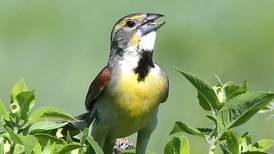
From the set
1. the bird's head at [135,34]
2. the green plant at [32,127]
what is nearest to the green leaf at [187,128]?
the green plant at [32,127]

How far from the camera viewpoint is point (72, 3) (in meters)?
10.7

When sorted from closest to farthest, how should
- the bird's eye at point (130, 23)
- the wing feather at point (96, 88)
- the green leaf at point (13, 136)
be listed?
the green leaf at point (13, 136) → the wing feather at point (96, 88) → the bird's eye at point (130, 23)

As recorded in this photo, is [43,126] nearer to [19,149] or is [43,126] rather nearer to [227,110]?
[19,149]

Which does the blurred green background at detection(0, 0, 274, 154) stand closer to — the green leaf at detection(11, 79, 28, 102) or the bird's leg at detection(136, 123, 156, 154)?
the bird's leg at detection(136, 123, 156, 154)

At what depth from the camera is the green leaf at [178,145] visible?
2.12 m

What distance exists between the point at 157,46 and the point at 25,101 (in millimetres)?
6709

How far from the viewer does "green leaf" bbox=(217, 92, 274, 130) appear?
6.50ft

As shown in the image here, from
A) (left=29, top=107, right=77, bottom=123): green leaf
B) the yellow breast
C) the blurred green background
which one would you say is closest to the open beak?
the yellow breast

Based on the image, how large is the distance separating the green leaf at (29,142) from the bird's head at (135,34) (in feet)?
5.15

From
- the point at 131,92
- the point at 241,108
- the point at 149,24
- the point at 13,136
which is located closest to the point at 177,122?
the point at 241,108

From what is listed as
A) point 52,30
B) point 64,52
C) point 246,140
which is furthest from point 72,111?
point 246,140

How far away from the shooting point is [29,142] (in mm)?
1925

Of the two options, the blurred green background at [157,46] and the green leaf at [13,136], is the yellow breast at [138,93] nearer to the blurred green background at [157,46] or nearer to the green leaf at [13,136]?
the green leaf at [13,136]

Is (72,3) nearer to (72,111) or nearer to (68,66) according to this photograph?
(68,66)
